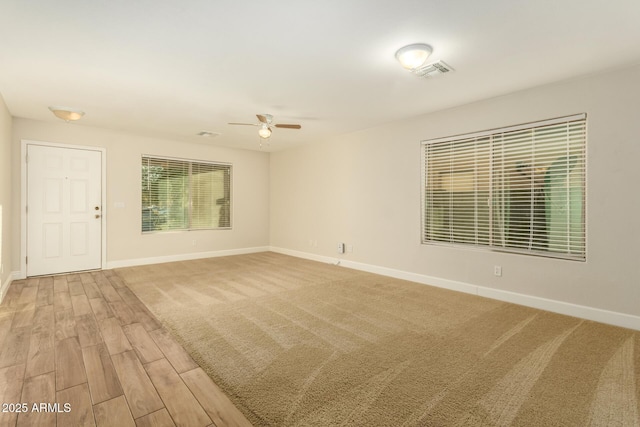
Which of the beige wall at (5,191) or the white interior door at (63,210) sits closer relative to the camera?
the beige wall at (5,191)

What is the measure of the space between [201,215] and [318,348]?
5.35m

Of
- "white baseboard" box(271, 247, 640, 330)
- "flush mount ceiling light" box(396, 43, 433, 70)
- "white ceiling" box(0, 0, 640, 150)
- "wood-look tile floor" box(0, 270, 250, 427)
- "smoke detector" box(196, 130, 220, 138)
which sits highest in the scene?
"smoke detector" box(196, 130, 220, 138)

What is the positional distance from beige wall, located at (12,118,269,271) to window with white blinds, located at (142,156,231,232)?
0.14 metres

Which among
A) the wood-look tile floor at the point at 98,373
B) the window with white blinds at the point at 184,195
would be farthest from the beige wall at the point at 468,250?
the wood-look tile floor at the point at 98,373

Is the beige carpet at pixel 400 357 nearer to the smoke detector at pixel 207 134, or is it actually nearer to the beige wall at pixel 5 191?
the beige wall at pixel 5 191

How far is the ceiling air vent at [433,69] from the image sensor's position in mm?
3065

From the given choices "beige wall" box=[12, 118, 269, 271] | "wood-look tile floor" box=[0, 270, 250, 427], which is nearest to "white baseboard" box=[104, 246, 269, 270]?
"beige wall" box=[12, 118, 269, 271]

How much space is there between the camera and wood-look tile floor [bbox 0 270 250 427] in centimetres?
176

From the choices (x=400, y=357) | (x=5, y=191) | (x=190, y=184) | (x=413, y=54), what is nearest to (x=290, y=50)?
(x=413, y=54)

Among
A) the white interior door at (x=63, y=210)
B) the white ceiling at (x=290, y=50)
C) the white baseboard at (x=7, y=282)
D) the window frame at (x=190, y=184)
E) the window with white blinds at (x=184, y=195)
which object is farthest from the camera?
the window with white blinds at (x=184, y=195)

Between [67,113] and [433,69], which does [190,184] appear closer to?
[67,113]

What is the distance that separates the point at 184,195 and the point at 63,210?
82.5 inches

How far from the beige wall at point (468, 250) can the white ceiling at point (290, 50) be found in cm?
30

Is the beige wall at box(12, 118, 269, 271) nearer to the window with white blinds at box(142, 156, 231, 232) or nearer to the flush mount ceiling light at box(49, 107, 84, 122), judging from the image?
the window with white blinds at box(142, 156, 231, 232)
